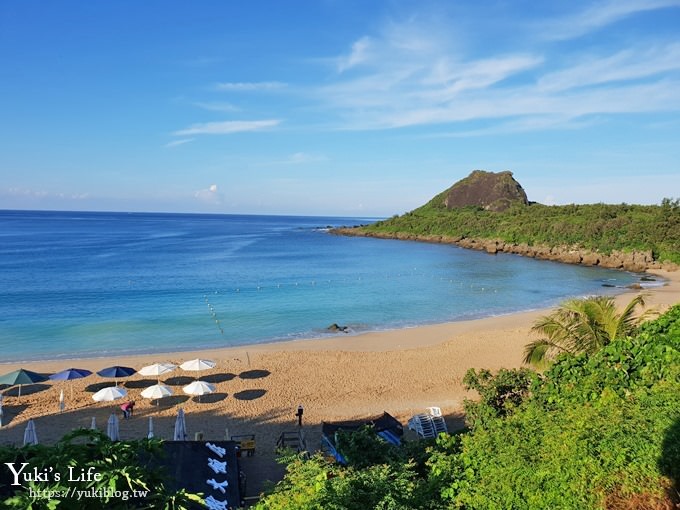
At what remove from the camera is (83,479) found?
146 inches

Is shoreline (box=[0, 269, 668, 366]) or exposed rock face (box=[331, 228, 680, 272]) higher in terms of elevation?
exposed rock face (box=[331, 228, 680, 272])

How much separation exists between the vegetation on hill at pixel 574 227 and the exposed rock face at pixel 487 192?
11.0 m

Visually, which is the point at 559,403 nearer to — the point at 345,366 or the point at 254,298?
the point at 345,366

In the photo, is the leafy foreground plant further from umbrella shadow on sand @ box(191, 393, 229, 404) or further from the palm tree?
umbrella shadow on sand @ box(191, 393, 229, 404)

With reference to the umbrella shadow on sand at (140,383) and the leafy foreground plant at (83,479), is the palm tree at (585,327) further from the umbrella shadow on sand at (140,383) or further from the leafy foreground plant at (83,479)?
the umbrella shadow on sand at (140,383)

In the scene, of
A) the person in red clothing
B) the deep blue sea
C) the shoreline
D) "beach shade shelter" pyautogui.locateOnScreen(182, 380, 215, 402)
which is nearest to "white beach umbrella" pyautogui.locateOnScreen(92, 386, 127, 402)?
the person in red clothing

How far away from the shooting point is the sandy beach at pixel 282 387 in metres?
14.9

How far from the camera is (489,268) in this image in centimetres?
5519

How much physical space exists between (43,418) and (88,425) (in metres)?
1.70

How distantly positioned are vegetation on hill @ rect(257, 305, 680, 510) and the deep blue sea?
20.2 m

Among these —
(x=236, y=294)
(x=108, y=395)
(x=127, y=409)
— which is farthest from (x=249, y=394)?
(x=236, y=294)

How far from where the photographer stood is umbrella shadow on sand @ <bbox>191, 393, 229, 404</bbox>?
17.0 metres

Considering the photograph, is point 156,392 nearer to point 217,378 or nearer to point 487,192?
point 217,378

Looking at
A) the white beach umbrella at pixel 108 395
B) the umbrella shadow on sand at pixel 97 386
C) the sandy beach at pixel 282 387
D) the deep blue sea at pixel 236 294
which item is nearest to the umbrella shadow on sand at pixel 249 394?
the sandy beach at pixel 282 387
